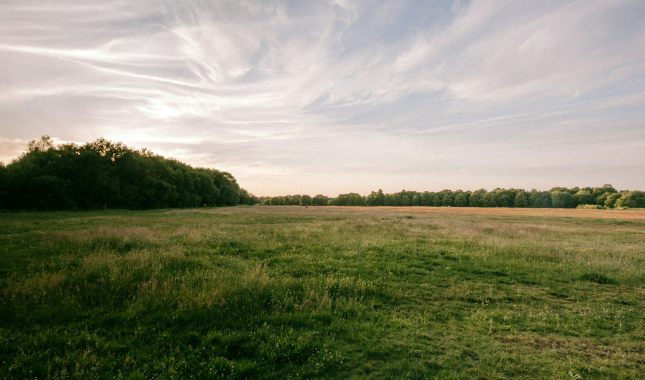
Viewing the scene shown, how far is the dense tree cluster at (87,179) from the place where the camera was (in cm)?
5212

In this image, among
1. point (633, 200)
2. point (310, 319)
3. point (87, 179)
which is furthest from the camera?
point (633, 200)

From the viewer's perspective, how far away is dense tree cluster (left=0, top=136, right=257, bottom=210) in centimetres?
5212

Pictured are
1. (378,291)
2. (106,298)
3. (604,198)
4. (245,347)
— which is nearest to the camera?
(245,347)

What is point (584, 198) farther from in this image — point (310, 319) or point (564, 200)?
point (310, 319)

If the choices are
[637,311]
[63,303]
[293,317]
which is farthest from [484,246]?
[63,303]

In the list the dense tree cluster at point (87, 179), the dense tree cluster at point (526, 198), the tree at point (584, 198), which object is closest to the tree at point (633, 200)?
the dense tree cluster at point (526, 198)

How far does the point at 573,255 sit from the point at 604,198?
5266 inches

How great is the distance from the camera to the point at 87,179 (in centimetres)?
6291

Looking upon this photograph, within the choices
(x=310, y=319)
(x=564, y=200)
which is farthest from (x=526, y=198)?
(x=310, y=319)

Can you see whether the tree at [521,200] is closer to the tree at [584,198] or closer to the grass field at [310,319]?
the tree at [584,198]

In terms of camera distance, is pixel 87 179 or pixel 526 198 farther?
pixel 526 198

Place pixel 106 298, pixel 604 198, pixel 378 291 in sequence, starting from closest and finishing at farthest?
pixel 106 298 < pixel 378 291 < pixel 604 198

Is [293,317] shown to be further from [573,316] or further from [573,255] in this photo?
[573,255]

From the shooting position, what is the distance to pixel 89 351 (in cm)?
623
